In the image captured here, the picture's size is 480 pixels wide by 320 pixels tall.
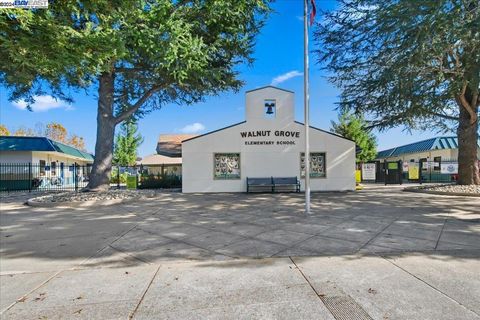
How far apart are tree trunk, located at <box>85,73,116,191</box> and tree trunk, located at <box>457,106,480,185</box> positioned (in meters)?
18.3

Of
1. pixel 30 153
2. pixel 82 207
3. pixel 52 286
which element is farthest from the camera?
pixel 30 153

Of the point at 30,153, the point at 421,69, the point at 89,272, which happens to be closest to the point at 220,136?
the point at 421,69

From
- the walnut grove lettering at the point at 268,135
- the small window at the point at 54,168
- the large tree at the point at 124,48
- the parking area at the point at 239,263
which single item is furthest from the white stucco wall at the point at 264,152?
the small window at the point at 54,168

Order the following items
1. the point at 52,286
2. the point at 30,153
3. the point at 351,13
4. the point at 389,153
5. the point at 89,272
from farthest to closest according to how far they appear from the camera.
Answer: the point at 389,153 < the point at 30,153 < the point at 351,13 < the point at 89,272 < the point at 52,286

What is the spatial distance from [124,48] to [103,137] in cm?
780

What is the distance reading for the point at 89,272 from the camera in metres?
4.62

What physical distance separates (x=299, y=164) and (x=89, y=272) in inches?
581

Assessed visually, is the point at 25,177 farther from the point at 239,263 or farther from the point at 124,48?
the point at 239,263

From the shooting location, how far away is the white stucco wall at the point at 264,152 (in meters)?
17.5

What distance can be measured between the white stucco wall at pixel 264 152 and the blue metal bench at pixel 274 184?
408mm

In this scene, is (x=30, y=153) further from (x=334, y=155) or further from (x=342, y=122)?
(x=342, y=122)

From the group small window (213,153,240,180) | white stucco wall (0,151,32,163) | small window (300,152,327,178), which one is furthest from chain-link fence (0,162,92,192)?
small window (300,152,327,178)

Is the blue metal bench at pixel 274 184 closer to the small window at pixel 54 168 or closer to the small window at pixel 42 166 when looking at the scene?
the small window at pixel 42 166

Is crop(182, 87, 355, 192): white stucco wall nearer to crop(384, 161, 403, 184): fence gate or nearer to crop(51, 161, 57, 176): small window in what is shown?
crop(384, 161, 403, 184): fence gate
